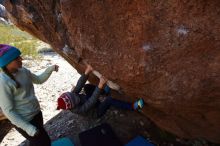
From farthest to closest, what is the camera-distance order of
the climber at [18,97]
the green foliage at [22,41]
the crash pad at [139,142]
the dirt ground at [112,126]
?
the green foliage at [22,41] → the dirt ground at [112,126] → the crash pad at [139,142] → the climber at [18,97]

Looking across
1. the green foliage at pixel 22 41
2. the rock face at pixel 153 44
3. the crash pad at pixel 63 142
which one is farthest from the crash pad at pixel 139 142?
the green foliage at pixel 22 41

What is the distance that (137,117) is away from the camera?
6535mm

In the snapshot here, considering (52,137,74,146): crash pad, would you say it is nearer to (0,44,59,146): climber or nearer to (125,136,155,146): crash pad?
(0,44,59,146): climber

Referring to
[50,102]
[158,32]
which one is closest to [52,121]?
[50,102]

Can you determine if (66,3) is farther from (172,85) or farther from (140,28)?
(172,85)

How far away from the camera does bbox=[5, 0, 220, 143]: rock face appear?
366 cm

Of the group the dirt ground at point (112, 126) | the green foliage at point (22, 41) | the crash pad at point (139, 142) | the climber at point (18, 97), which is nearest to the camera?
the climber at point (18, 97)

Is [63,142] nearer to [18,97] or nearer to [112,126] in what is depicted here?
[112,126]

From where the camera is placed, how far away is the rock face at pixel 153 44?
3.66m

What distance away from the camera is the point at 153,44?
3.92 m

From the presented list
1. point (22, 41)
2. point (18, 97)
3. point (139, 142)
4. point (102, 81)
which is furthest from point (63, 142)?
point (22, 41)

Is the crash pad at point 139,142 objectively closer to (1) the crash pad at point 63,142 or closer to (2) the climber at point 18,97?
(1) the crash pad at point 63,142

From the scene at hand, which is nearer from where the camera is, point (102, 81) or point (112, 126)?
point (102, 81)

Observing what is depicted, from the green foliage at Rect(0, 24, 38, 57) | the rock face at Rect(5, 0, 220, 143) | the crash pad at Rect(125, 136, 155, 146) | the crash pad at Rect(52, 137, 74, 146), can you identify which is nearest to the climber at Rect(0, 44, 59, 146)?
the rock face at Rect(5, 0, 220, 143)
